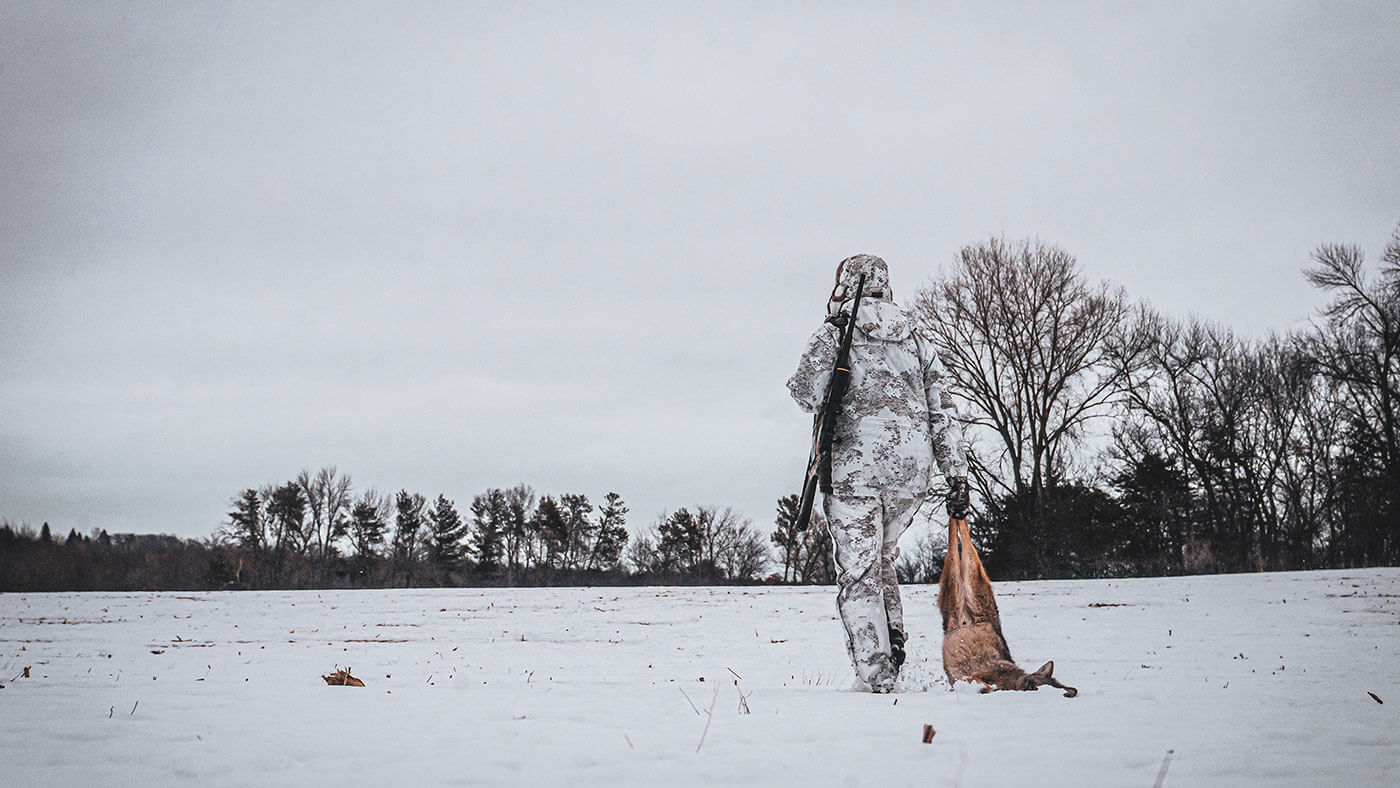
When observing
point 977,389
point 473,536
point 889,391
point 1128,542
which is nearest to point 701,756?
point 889,391

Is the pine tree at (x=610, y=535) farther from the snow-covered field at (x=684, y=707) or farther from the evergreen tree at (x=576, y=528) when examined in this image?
the snow-covered field at (x=684, y=707)

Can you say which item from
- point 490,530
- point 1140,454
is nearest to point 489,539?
point 490,530

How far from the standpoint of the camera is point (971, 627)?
4.79m

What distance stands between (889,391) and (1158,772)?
Answer: 106 inches

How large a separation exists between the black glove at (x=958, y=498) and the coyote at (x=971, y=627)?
66 mm

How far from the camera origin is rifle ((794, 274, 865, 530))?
15.9 ft

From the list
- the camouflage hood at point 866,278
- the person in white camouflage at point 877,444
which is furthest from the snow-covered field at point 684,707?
the camouflage hood at point 866,278

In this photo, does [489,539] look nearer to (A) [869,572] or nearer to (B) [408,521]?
(B) [408,521]

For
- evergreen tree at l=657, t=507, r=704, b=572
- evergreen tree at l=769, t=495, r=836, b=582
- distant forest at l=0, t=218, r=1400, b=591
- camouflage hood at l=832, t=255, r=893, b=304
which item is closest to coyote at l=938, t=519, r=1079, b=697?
camouflage hood at l=832, t=255, r=893, b=304

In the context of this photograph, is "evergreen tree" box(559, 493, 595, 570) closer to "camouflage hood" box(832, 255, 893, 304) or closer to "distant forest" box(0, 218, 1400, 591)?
"distant forest" box(0, 218, 1400, 591)

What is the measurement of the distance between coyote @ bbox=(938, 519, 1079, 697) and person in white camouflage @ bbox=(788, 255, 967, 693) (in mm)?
278

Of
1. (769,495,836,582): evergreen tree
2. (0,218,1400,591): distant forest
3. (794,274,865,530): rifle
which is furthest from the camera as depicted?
(769,495,836,582): evergreen tree

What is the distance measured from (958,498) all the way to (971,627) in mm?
726

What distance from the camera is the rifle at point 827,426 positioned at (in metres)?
4.84
